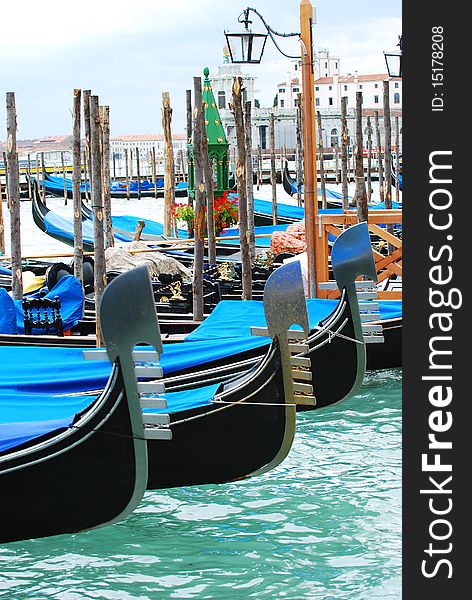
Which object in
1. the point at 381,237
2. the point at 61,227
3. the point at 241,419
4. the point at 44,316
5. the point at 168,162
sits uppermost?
the point at 168,162

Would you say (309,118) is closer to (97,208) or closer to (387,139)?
(97,208)

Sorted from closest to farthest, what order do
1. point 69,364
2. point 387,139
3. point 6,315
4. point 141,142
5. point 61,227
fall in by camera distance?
point 69,364
point 6,315
point 387,139
point 61,227
point 141,142

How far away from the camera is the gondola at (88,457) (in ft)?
8.21

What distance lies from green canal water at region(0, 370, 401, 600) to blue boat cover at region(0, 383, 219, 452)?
0.38 metres

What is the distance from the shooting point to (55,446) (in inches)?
105

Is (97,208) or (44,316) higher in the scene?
(97,208)

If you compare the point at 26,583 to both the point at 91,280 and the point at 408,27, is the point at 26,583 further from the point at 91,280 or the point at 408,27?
the point at 91,280

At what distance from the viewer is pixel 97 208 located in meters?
4.72

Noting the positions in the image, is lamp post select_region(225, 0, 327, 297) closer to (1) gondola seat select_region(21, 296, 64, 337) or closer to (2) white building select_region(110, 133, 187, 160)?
(1) gondola seat select_region(21, 296, 64, 337)

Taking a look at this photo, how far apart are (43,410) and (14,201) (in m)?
2.26

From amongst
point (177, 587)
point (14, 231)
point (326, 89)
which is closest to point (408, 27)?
point (177, 587)

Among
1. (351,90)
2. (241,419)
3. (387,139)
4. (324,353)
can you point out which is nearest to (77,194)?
(324,353)

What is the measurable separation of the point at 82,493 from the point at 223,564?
1.45ft

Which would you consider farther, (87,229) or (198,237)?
(87,229)
